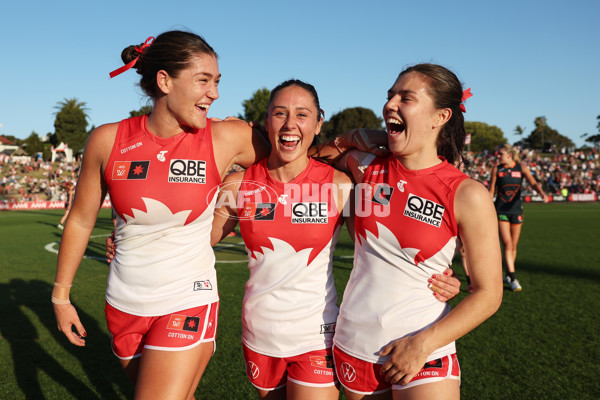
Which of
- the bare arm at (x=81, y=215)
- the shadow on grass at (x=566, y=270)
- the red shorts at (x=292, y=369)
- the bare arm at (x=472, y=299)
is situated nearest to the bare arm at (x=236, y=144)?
the bare arm at (x=81, y=215)

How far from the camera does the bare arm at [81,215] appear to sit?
111 inches

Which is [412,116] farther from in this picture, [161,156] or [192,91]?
[161,156]

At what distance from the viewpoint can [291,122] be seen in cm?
283

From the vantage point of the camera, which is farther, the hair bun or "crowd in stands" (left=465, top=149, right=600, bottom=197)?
"crowd in stands" (left=465, top=149, right=600, bottom=197)

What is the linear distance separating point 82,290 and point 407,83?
7.91m

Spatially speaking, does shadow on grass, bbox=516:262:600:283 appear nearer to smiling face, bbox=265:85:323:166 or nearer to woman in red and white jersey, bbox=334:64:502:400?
woman in red and white jersey, bbox=334:64:502:400

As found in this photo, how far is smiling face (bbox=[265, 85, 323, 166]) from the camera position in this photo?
285cm

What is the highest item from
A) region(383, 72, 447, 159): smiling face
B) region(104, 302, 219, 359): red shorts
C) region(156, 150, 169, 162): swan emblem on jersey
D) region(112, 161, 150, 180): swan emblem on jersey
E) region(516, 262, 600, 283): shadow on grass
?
region(383, 72, 447, 159): smiling face

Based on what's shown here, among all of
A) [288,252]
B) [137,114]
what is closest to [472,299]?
[288,252]

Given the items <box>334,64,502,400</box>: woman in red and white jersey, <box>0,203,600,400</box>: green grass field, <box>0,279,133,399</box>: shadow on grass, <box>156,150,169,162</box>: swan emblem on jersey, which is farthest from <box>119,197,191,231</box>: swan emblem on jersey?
<box>0,279,133,399</box>: shadow on grass

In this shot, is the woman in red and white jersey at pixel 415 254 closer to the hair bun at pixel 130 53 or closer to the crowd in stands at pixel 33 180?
the hair bun at pixel 130 53

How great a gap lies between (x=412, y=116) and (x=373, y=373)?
4.67 ft

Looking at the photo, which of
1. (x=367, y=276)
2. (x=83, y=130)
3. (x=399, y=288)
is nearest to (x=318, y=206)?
(x=367, y=276)

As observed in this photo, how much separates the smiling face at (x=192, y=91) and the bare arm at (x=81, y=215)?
435 mm
